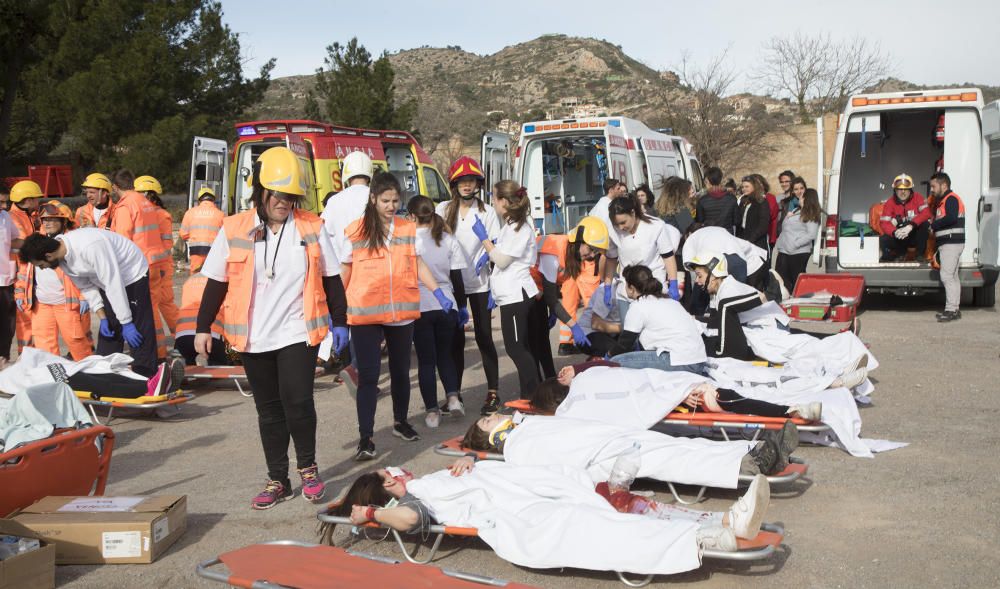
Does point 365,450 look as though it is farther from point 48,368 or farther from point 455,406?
point 48,368

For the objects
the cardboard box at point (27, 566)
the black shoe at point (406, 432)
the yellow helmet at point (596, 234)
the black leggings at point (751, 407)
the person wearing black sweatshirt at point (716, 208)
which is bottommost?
the black shoe at point (406, 432)

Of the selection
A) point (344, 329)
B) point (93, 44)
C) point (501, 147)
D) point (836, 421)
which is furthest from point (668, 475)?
point (93, 44)

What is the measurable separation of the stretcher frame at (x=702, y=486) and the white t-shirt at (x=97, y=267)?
133 inches

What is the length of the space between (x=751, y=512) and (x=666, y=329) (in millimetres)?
2888

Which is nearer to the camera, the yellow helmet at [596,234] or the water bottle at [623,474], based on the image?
the water bottle at [623,474]

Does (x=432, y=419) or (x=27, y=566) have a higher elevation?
(x=27, y=566)

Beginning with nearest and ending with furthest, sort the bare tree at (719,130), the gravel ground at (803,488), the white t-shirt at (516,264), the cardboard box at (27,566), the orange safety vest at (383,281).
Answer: the cardboard box at (27,566), the gravel ground at (803,488), the orange safety vest at (383,281), the white t-shirt at (516,264), the bare tree at (719,130)

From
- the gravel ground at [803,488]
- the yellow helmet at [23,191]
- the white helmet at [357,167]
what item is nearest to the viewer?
the gravel ground at [803,488]

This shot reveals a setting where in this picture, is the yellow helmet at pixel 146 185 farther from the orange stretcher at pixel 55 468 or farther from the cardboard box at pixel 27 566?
the cardboard box at pixel 27 566

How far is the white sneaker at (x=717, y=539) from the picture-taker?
373cm

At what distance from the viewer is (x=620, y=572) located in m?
3.84

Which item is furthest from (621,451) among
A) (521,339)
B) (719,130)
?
(719,130)

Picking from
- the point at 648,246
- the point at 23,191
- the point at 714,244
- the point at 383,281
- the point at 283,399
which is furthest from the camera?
the point at 23,191

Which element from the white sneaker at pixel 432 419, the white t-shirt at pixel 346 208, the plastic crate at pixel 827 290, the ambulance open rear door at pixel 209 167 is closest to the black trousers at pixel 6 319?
the ambulance open rear door at pixel 209 167
